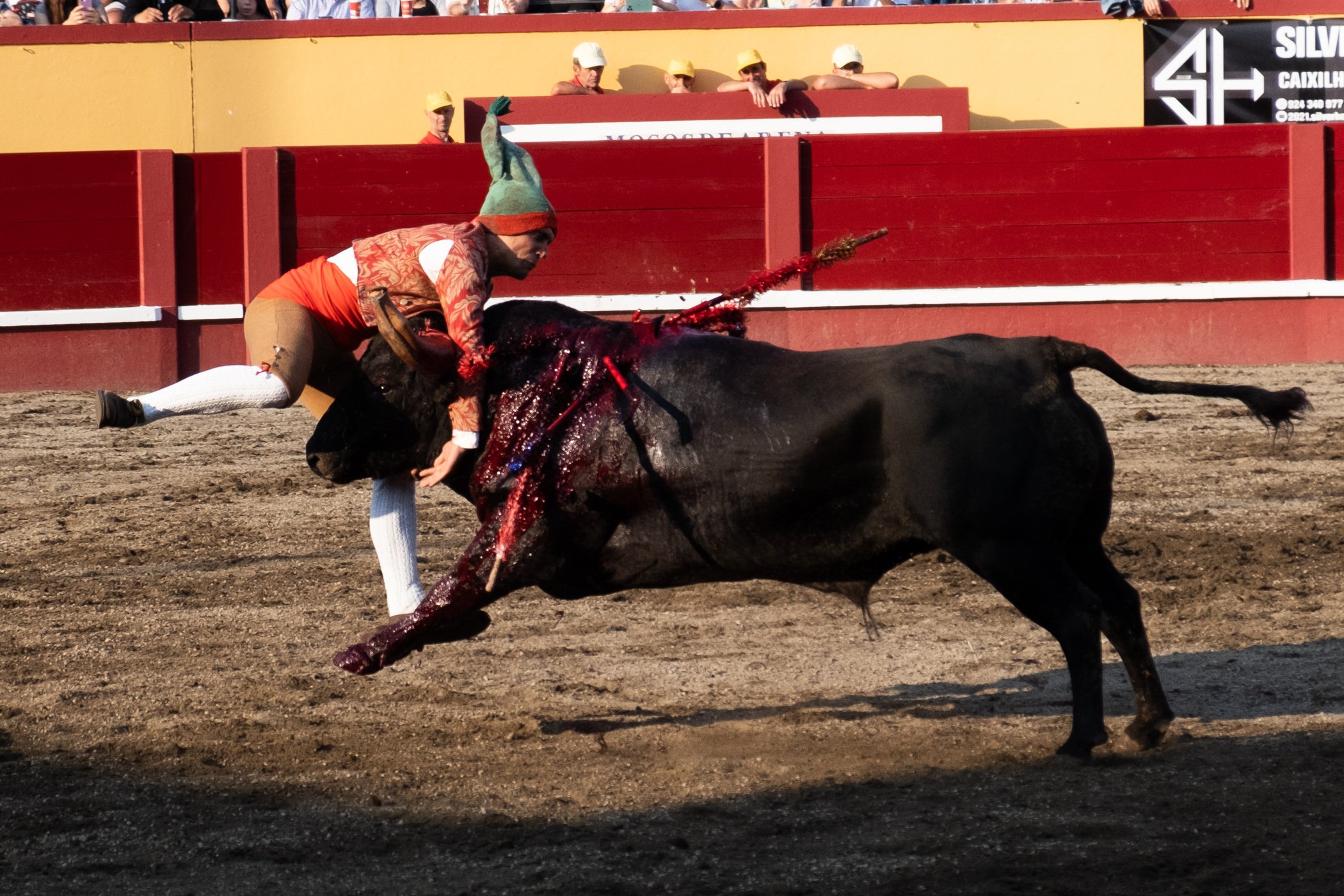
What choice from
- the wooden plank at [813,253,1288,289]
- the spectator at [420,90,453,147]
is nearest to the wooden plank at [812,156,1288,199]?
the wooden plank at [813,253,1288,289]

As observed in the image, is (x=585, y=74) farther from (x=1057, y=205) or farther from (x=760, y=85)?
(x=1057, y=205)

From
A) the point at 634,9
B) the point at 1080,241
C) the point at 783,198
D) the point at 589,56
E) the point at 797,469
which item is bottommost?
the point at 797,469

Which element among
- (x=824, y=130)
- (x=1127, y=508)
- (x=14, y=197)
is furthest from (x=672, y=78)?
(x=1127, y=508)

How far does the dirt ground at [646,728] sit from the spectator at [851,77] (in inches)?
193

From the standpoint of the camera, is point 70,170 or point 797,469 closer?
point 797,469

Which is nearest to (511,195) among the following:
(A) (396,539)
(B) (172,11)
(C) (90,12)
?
(A) (396,539)

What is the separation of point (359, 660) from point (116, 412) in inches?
28.2

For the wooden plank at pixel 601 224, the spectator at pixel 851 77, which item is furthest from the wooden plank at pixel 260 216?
the spectator at pixel 851 77

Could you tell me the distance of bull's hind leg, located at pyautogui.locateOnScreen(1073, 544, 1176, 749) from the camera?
125 inches

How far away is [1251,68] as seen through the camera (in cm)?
1032

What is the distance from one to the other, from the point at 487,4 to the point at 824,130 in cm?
260

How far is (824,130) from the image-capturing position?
1003cm

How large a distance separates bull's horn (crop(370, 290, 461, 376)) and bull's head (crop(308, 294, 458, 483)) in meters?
0.06

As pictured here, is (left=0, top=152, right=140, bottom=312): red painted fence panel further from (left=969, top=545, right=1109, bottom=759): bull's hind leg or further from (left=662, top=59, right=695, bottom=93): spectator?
(left=969, top=545, right=1109, bottom=759): bull's hind leg
